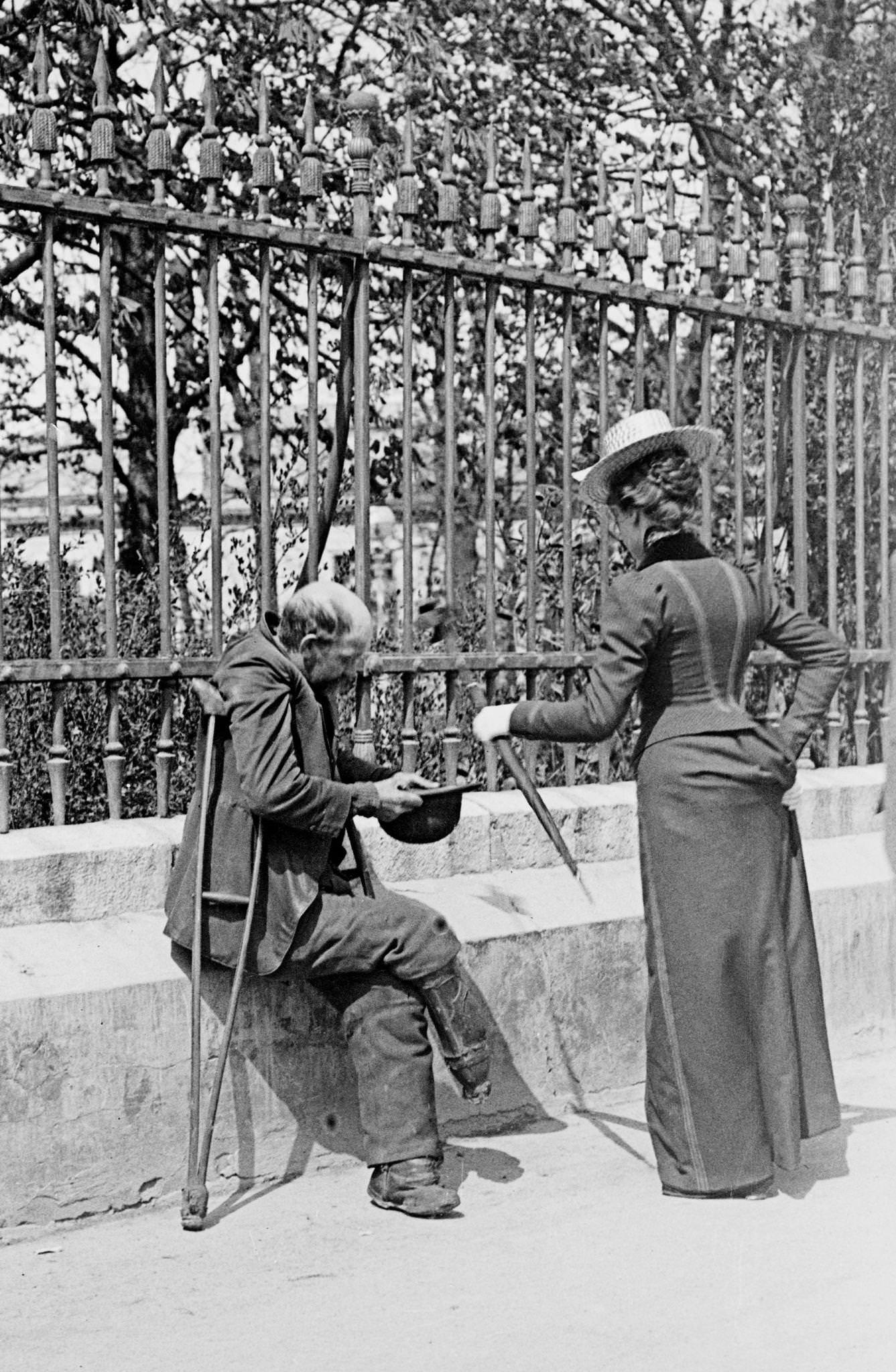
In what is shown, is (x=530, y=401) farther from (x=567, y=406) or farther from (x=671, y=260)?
(x=671, y=260)

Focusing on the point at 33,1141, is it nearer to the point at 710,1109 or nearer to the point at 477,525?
the point at 710,1109

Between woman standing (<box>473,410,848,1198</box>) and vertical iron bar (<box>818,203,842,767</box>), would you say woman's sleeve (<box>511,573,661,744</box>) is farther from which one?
vertical iron bar (<box>818,203,842,767</box>)

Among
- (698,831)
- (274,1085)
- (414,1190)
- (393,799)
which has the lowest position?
(414,1190)

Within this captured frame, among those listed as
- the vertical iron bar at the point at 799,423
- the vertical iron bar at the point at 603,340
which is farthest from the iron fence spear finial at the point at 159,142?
the vertical iron bar at the point at 799,423

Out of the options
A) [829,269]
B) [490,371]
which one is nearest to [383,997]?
[490,371]

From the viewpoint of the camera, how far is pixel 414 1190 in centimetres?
411

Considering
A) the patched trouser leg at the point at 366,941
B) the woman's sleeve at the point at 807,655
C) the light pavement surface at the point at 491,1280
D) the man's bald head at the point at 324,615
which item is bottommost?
the light pavement surface at the point at 491,1280

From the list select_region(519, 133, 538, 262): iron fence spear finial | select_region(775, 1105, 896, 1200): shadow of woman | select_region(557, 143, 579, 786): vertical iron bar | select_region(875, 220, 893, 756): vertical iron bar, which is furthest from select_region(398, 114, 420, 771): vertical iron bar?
select_region(875, 220, 893, 756): vertical iron bar

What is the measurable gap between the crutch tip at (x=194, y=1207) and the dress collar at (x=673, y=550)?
1829mm

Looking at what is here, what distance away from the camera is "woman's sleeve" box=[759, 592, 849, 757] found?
14.6 ft

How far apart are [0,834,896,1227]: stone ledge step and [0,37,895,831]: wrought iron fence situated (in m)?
0.43

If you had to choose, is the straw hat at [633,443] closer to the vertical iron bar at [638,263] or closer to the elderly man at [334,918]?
the elderly man at [334,918]

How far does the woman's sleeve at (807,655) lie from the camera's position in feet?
14.6

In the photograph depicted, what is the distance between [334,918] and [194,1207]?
0.74 m
